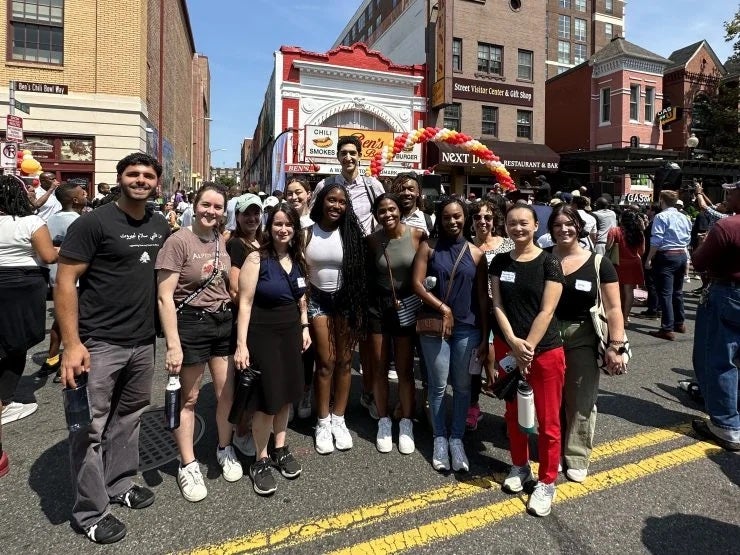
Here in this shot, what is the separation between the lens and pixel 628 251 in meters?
7.13

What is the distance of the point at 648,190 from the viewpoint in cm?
2503

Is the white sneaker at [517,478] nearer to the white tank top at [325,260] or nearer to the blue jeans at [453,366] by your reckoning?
the blue jeans at [453,366]

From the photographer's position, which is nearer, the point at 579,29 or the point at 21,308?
the point at 21,308

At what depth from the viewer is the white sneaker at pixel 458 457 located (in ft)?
10.2

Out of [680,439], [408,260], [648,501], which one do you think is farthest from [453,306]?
[680,439]

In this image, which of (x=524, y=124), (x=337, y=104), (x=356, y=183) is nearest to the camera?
(x=356, y=183)

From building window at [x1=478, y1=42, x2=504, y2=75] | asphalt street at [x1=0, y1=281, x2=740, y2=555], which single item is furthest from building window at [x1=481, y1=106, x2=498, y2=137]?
asphalt street at [x1=0, y1=281, x2=740, y2=555]

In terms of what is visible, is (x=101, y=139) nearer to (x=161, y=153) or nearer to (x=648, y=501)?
(x=161, y=153)

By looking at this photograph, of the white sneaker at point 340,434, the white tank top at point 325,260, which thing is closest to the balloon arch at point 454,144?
the white tank top at point 325,260

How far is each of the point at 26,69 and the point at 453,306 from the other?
668 inches

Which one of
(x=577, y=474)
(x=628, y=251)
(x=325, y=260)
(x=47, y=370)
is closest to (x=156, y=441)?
(x=325, y=260)

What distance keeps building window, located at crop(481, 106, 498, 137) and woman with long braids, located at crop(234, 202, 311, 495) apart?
845 inches

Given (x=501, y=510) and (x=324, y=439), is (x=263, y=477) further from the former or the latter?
(x=501, y=510)

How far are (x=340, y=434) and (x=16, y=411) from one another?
2779 millimetres
